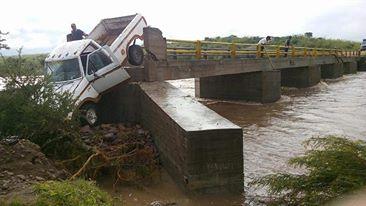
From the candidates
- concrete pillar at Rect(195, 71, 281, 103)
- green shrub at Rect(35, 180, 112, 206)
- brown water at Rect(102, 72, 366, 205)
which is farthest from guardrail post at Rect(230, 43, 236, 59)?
green shrub at Rect(35, 180, 112, 206)

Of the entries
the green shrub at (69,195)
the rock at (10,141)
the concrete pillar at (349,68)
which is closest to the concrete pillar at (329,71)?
the concrete pillar at (349,68)

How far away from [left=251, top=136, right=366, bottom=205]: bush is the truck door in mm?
6838

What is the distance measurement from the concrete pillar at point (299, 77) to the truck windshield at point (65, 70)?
19.1 metres

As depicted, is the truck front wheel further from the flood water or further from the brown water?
the brown water

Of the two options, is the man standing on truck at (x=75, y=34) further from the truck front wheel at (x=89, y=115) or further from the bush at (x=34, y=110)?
the bush at (x=34, y=110)

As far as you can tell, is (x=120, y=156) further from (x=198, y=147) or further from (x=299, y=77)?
(x=299, y=77)

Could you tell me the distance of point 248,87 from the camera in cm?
2066

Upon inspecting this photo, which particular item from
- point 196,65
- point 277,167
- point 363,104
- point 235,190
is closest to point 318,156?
point 235,190

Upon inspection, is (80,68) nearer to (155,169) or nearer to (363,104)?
(155,169)

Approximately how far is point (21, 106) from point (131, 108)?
4527 millimetres

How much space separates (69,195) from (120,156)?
375 centimetres

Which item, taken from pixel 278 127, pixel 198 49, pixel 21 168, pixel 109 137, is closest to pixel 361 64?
pixel 198 49

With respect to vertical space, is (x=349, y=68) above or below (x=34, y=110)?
below

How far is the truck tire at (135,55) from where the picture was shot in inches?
537
